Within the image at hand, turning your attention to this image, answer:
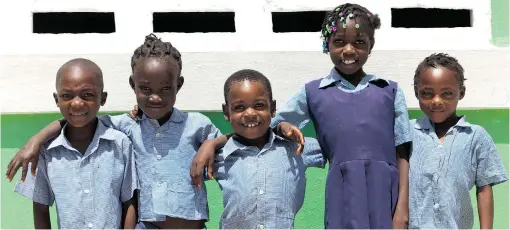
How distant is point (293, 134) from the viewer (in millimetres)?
4031

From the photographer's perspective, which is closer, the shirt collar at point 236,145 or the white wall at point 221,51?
the shirt collar at point 236,145

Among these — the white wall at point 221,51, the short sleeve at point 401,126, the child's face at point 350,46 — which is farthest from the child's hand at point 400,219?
the white wall at point 221,51

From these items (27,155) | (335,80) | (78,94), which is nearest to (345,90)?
(335,80)

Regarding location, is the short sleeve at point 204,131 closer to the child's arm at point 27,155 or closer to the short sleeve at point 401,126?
the child's arm at point 27,155

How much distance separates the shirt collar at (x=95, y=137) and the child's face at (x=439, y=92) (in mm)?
1366

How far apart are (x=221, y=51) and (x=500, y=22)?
1.47 metres

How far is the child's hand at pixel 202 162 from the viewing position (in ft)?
13.3

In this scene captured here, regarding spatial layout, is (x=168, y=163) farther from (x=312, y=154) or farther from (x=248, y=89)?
(x=312, y=154)

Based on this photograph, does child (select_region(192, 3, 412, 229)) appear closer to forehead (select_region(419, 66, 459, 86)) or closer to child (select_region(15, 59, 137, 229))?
forehead (select_region(419, 66, 459, 86))

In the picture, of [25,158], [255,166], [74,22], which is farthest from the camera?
[74,22]

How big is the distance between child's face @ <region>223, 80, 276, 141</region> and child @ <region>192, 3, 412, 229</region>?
5.9 inches

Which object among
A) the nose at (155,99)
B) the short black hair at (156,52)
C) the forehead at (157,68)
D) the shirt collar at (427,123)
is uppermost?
the short black hair at (156,52)

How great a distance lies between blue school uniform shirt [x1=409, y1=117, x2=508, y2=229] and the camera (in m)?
4.14

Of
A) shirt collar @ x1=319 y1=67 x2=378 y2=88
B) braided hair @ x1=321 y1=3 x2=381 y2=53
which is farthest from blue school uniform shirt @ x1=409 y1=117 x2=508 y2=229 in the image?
braided hair @ x1=321 y1=3 x2=381 y2=53
